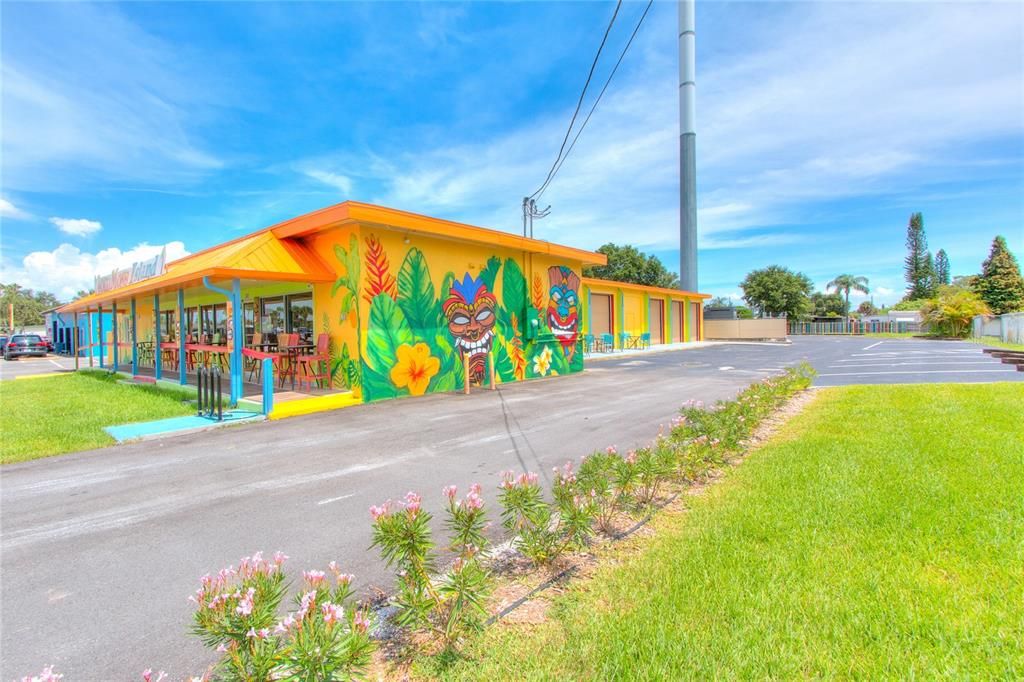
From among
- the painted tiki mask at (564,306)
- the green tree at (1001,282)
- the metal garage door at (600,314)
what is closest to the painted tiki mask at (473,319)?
the painted tiki mask at (564,306)

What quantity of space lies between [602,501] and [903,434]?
484 cm

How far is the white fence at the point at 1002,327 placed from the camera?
2619 cm

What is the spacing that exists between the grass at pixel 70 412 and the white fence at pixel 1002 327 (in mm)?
37717

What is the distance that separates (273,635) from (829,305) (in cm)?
8547

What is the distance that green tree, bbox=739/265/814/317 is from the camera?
54062 mm

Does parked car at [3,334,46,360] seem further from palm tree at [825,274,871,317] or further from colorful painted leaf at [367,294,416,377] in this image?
palm tree at [825,274,871,317]

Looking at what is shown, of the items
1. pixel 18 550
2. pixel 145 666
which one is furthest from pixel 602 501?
pixel 18 550

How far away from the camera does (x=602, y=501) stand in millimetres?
3719

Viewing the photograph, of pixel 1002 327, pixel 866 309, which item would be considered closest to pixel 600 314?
pixel 1002 327

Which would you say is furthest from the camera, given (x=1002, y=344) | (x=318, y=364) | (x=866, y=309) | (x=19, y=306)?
(x=866, y=309)

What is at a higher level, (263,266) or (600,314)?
(263,266)

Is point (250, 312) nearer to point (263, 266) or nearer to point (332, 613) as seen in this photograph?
point (263, 266)

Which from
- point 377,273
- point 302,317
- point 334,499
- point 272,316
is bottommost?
point 334,499

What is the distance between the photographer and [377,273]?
10266 mm
